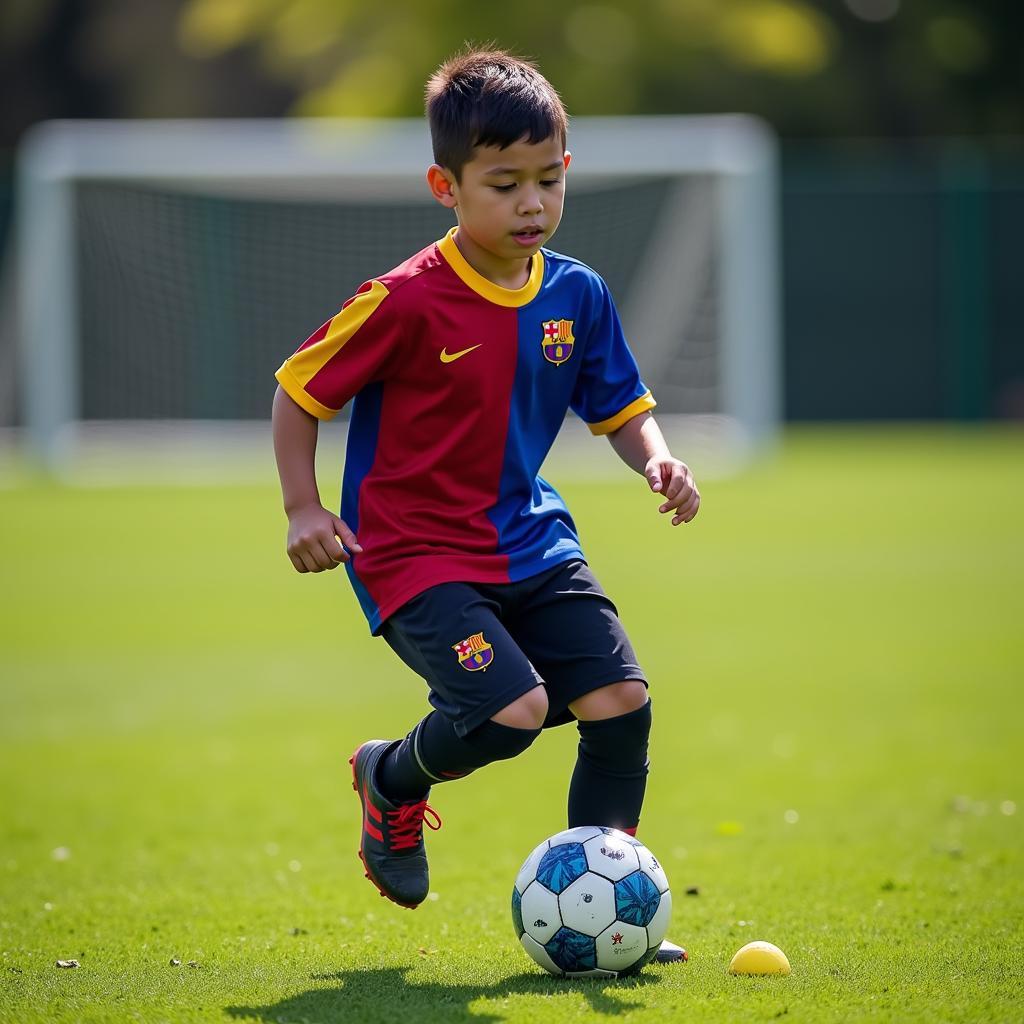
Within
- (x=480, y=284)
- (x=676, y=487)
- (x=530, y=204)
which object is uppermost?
(x=530, y=204)

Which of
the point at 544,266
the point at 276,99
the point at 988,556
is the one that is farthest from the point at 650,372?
the point at 276,99

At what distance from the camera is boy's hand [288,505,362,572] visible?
3.75m

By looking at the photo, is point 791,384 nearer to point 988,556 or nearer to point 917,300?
point 917,300

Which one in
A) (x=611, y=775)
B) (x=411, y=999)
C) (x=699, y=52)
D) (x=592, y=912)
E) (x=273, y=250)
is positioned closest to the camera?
(x=411, y=999)

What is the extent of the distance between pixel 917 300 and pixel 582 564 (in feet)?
63.0

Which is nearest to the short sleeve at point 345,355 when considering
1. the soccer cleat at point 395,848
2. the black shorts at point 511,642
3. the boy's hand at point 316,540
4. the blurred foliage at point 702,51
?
the boy's hand at point 316,540

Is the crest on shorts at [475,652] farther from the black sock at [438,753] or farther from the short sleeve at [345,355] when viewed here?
the short sleeve at [345,355]

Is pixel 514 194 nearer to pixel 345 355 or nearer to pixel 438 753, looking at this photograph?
pixel 345 355

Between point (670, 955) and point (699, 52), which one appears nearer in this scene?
point (670, 955)

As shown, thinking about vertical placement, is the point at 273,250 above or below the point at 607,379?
below

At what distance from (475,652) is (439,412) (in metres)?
0.59

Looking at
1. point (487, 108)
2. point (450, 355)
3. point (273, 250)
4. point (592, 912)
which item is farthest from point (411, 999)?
point (273, 250)

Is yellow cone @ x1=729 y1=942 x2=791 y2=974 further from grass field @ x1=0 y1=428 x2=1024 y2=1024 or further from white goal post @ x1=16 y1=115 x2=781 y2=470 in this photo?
white goal post @ x1=16 y1=115 x2=781 y2=470

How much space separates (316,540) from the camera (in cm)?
375
